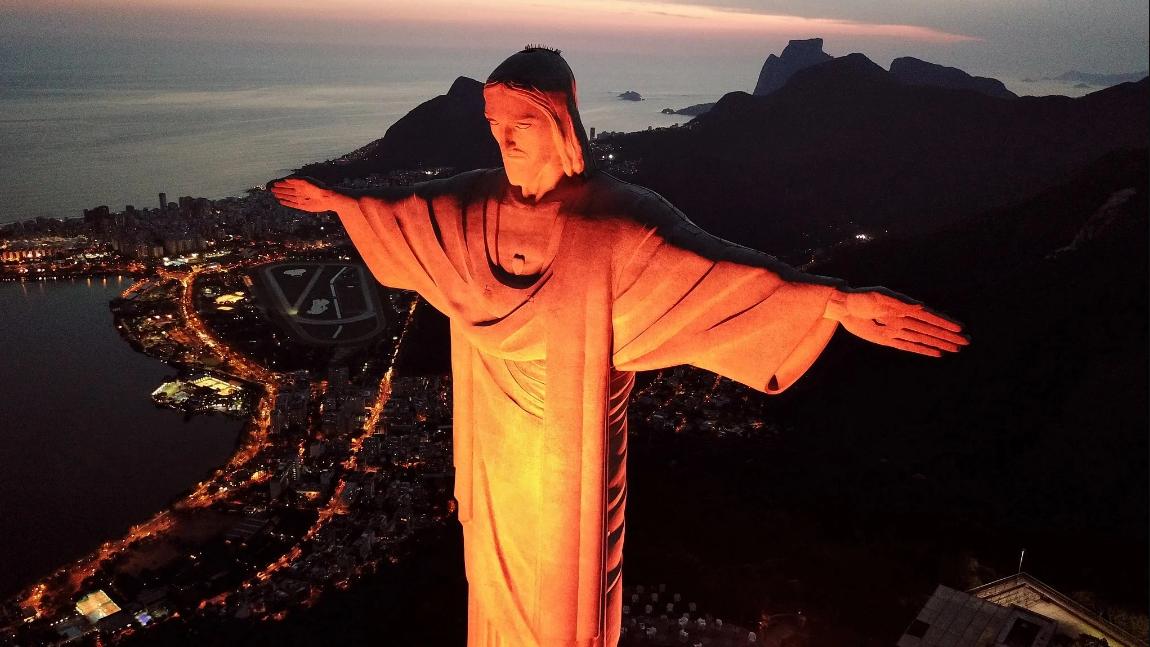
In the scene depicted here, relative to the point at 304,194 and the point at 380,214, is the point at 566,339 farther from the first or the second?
the point at 304,194

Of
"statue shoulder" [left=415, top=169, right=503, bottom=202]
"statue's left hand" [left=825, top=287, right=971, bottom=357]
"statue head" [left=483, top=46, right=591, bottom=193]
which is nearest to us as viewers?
"statue's left hand" [left=825, top=287, right=971, bottom=357]

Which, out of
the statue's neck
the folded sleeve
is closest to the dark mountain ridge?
the folded sleeve

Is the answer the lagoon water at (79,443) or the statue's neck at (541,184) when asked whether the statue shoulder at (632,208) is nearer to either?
the statue's neck at (541,184)

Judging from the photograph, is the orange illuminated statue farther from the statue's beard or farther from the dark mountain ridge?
the dark mountain ridge

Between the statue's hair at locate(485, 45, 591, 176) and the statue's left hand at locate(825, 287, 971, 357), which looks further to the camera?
the statue's hair at locate(485, 45, 591, 176)

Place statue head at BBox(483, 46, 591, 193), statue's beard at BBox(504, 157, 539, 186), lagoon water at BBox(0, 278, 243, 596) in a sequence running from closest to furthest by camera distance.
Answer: statue head at BBox(483, 46, 591, 193) → statue's beard at BBox(504, 157, 539, 186) → lagoon water at BBox(0, 278, 243, 596)

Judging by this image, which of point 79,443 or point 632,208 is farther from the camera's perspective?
point 79,443

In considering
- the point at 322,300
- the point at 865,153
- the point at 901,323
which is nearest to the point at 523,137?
the point at 901,323
